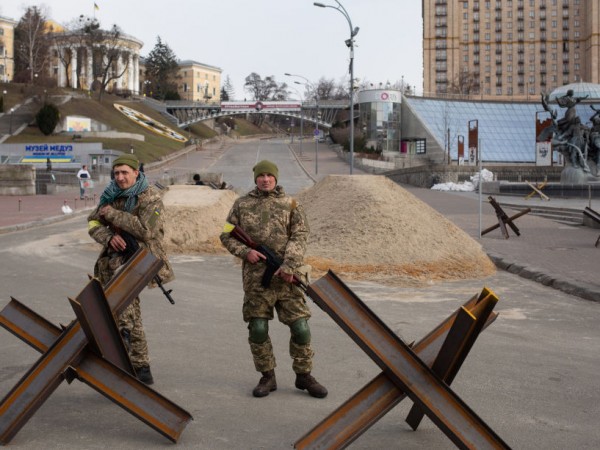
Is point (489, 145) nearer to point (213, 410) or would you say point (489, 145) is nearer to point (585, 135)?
point (585, 135)

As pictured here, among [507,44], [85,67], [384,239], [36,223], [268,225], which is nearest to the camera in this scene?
[268,225]

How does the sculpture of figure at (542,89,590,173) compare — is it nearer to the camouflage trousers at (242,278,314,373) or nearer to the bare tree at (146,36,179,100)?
the camouflage trousers at (242,278,314,373)

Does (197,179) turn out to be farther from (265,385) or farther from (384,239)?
(265,385)

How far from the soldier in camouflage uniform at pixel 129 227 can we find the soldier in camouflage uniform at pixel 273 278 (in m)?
0.56

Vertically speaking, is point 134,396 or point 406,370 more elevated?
point 406,370

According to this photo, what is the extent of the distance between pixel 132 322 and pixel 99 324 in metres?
1.08

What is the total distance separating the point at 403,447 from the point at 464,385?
1437 mm

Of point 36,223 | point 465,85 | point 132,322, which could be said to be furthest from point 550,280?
point 465,85

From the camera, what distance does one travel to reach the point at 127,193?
5.22 meters

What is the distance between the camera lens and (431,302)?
9219mm

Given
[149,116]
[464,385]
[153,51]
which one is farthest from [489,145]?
[153,51]

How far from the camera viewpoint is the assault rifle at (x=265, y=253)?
16.3 ft

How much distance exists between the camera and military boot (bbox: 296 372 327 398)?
500 centimetres

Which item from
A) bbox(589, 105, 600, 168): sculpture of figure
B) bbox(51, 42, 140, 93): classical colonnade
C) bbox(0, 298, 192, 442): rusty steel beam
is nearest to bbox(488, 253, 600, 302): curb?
bbox(0, 298, 192, 442): rusty steel beam
